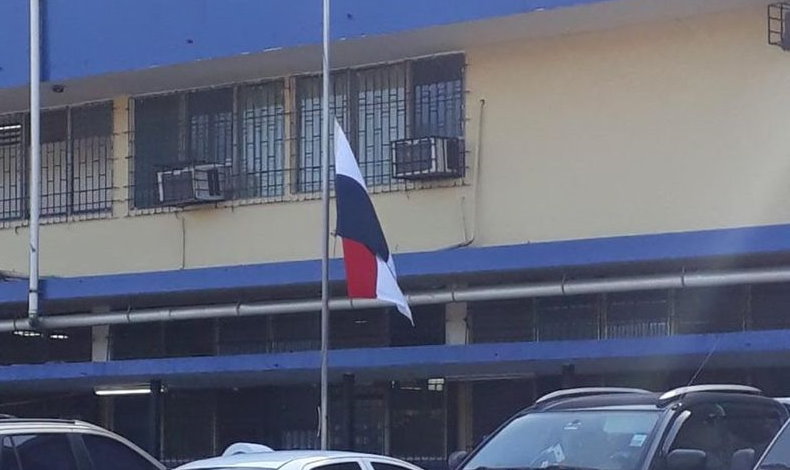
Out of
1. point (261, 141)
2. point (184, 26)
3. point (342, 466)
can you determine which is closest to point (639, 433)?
point (342, 466)

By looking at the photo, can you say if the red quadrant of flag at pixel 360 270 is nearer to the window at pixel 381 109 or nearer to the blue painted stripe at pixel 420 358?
the blue painted stripe at pixel 420 358

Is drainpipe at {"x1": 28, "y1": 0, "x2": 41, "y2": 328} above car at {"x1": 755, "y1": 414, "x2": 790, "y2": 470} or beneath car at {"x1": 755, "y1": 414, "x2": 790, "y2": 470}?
above

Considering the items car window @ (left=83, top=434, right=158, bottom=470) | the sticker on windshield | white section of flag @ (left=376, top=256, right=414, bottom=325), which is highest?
white section of flag @ (left=376, top=256, right=414, bottom=325)

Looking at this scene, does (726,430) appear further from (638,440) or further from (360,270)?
(360,270)

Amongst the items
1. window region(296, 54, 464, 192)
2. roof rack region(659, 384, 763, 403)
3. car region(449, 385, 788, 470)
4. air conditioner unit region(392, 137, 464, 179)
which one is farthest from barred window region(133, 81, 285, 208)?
roof rack region(659, 384, 763, 403)

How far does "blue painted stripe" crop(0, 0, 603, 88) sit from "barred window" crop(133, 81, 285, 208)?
1.03m

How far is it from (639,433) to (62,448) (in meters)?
4.93

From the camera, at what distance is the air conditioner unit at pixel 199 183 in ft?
60.9

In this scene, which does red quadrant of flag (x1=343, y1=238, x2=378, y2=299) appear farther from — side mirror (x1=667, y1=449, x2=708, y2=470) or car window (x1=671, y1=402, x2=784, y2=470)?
side mirror (x1=667, y1=449, x2=708, y2=470)

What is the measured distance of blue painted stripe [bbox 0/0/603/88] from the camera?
16.5 meters

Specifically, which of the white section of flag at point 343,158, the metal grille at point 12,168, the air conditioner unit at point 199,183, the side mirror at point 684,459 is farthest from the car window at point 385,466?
the metal grille at point 12,168

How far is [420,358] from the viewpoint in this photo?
Answer: 52.1 feet

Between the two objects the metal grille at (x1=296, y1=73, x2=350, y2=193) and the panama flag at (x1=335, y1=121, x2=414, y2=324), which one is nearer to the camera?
the panama flag at (x1=335, y1=121, x2=414, y2=324)

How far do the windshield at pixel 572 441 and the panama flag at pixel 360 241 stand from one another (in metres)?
4.19
